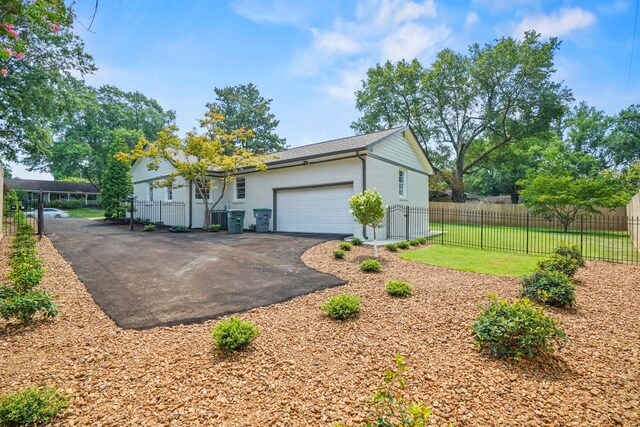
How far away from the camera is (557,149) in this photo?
28.7m

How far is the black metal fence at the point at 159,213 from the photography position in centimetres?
1616

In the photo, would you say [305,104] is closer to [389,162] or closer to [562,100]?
[389,162]

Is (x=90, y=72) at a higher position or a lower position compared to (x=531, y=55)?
lower

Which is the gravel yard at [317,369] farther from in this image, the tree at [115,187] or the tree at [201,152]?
the tree at [115,187]

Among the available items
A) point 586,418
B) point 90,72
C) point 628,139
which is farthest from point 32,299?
point 628,139

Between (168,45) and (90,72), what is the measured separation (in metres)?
11.5

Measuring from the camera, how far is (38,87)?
39.9 feet

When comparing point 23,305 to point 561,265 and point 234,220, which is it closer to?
point 561,265

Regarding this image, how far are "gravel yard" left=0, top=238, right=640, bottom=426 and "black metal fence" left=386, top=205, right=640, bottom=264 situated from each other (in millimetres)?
6691

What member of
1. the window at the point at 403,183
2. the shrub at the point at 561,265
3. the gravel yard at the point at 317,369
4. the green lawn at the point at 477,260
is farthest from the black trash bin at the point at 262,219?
the shrub at the point at 561,265

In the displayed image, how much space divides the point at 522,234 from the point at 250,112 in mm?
31342

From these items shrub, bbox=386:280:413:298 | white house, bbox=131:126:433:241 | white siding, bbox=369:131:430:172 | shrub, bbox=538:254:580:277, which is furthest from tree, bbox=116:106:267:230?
shrub, bbox=538:254:580:277

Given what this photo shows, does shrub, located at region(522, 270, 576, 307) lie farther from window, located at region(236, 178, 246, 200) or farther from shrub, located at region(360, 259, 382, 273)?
window, located at region(236, 178, 246, 200)

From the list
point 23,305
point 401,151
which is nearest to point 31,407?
point 23,305
